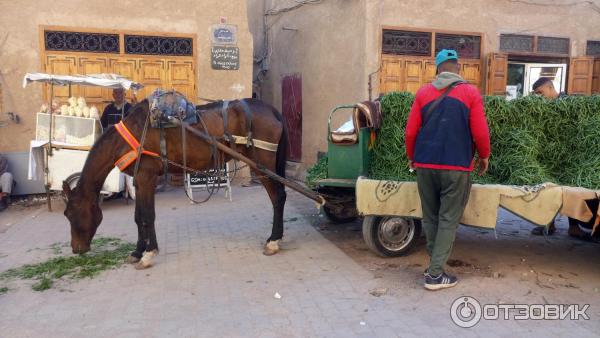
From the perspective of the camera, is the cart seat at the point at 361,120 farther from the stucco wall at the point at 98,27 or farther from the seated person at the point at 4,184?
the seated person at the point at 4,184

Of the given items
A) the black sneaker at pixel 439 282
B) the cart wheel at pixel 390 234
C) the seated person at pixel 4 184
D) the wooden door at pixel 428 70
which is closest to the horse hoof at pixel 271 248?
the cart wheel at pixel 390 234

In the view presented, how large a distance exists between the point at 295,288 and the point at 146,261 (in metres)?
1.64

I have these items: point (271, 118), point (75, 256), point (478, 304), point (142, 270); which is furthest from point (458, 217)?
point (75, 256)

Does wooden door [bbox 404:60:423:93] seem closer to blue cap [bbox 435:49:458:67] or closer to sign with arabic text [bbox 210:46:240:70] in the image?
sign with arabic text [bbox 210:46:240:70]

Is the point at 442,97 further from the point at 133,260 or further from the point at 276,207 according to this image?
the point at 133,260

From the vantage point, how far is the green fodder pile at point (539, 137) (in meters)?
4.43

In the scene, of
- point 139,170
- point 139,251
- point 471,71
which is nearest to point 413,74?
point 471,71

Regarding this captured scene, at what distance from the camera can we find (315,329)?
11.4 feet

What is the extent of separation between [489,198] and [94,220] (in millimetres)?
3888

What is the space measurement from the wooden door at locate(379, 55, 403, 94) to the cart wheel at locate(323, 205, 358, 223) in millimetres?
3820

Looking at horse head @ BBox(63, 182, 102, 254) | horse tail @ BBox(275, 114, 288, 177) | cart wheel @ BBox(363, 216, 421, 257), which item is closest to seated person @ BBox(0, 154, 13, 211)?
horse head @ BBox(63, 182, 102, 254)

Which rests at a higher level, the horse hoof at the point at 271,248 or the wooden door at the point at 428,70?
the wooden door at the point at 428,70

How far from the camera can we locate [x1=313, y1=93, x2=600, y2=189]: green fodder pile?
14.5 feet

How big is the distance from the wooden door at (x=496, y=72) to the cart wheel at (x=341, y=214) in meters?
5.43
